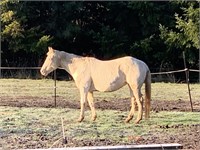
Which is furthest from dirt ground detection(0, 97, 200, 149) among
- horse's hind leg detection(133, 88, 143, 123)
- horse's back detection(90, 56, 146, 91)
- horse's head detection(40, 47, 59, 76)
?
horse's head detection(40, 47, 59, 76)

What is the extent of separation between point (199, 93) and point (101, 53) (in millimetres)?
8650

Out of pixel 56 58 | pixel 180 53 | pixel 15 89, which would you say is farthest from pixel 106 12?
pixel 56 58

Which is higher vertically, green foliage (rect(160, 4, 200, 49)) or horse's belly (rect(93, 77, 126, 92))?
green foliage (rect(160, 4, 200, 49))

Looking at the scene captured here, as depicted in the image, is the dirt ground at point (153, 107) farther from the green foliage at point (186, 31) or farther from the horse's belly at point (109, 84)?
the green foliage at point (186, 31)

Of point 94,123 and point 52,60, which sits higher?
point 52,60

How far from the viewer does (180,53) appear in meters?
22.2

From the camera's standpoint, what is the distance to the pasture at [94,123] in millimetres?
6723

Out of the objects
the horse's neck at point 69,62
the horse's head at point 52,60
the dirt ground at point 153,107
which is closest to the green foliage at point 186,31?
the dirt ground at point 153,107

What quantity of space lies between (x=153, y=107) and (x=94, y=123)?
3.15m

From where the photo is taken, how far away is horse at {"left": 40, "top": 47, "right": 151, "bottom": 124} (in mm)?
8523

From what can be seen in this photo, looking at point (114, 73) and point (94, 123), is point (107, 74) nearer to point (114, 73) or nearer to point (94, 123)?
point (114, 73)

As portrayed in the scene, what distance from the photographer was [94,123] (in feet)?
27.7

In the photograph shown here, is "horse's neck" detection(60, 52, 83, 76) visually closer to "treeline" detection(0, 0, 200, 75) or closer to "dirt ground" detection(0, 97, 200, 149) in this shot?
"dirt ground" detection(0, 97, 200, 149)

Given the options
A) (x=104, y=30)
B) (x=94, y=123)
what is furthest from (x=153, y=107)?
(x=104, y=30)
